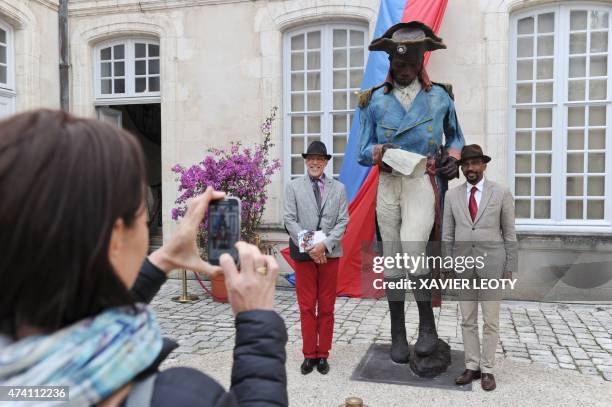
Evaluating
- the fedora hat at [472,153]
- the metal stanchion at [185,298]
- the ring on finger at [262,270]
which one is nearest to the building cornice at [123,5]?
the metal stanchion at [185,298]

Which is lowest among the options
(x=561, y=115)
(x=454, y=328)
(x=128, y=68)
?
(x=454, y=328)

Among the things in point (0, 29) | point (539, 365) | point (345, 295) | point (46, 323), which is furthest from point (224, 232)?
point (0, 29)

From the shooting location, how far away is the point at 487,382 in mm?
3930

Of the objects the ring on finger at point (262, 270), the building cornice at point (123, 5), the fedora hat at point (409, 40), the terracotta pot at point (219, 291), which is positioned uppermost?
the building cornice at point (123, 5)

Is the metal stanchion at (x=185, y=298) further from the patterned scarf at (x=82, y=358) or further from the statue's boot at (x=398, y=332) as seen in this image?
the patterned scarf at (x=82, y=358)

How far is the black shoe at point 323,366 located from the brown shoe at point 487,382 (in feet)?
3.81

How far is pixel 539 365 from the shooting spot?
15.1ft

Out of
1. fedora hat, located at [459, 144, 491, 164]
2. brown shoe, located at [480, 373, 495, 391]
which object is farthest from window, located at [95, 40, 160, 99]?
brown shoe, located at [480, 373, 495, 391]

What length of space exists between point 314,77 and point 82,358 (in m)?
7.77

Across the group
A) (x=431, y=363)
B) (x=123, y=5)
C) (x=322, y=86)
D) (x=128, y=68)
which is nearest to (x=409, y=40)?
(x=431, y=363)

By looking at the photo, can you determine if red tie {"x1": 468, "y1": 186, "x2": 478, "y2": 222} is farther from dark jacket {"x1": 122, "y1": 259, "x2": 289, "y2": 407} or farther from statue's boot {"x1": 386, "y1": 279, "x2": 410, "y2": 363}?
dark jacket {"x1": 122, "y1": 259, "x2": 289, "y2": 407}

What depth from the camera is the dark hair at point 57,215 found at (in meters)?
0.77

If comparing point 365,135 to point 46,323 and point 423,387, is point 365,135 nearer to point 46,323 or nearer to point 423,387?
point 423,387

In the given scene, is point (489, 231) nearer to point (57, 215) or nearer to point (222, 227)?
point (222, 227)
